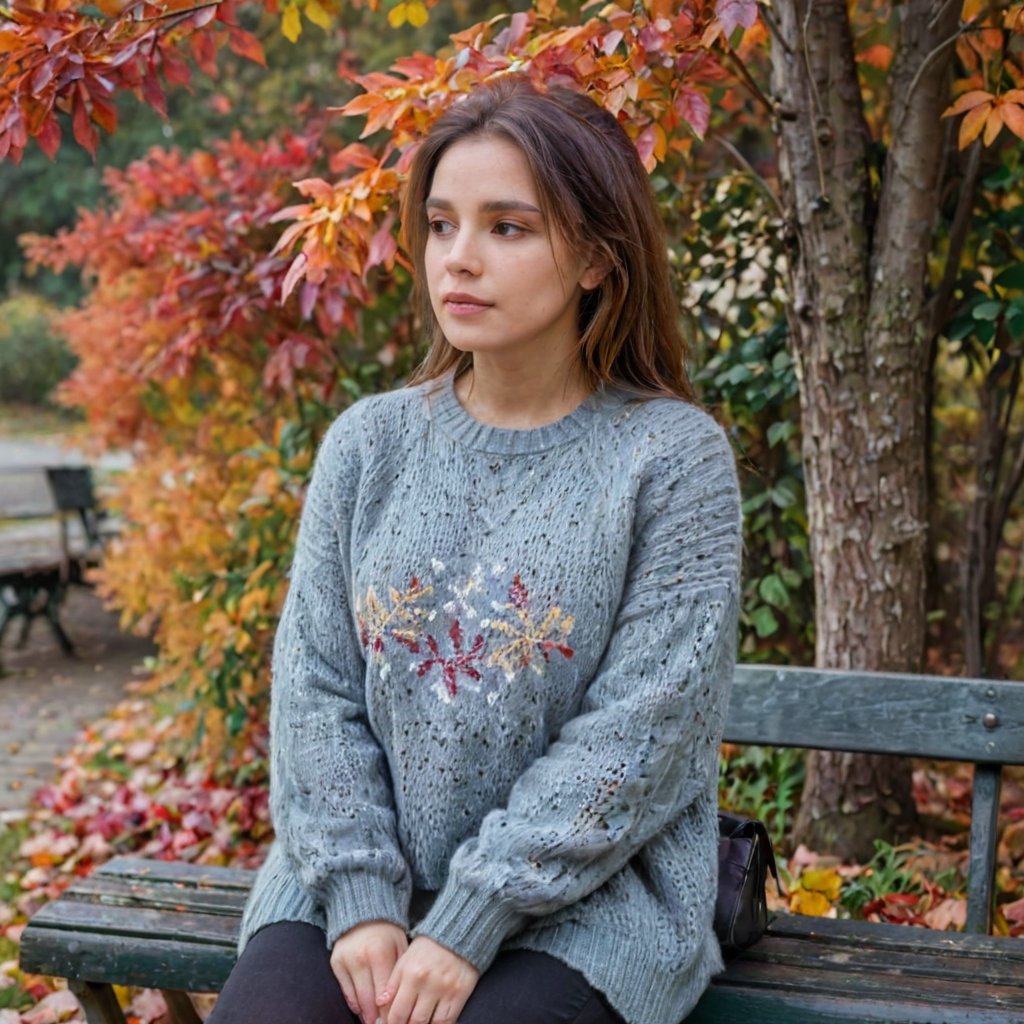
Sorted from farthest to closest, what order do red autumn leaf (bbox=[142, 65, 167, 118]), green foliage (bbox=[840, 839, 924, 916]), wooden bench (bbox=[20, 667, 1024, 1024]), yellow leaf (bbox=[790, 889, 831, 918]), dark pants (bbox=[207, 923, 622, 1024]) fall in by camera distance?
green foliage (bbox=[840, 839, 924, 916]), yellow leaf (bbox=[790, 889, 831, 918]), red autumn leaf (bbox=[142, 65, 167, 118]), wooden bench (bbox=[20, 667, 1024, 1024]), dark pants (bbox=[207, 923, 622, 1024])

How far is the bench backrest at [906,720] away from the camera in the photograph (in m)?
2.58

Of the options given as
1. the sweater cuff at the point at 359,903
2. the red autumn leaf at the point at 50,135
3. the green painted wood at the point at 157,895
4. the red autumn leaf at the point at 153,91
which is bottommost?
the green painted wood at the point at 157,895

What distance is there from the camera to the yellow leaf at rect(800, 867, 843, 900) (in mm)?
2926

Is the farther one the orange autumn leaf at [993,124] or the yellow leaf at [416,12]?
the yellow leaf at [416,12]

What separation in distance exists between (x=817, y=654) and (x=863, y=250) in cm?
97

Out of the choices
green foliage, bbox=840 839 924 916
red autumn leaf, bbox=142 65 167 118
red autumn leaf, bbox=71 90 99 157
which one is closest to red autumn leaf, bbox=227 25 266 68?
red autumn leaf, bbox=142 65 167 118

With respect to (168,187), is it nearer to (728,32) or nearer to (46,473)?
(46,473)

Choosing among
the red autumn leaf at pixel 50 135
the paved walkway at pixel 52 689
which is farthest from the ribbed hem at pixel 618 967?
the paved walkway at pixel 52 689

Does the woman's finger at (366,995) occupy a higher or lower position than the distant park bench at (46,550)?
higher

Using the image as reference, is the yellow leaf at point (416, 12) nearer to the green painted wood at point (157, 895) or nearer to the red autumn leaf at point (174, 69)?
the red autumn leaf at point (174, 69)

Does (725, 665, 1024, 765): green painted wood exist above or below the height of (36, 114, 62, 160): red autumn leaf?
below

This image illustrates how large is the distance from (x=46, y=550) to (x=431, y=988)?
570 cm

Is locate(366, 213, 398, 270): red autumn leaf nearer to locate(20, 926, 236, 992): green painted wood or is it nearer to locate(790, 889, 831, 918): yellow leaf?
locate(20, 926, 236, 992): green painted wood

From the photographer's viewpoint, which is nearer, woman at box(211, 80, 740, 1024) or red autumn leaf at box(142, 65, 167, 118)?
woman at box(211, 80, 740, 1024)
